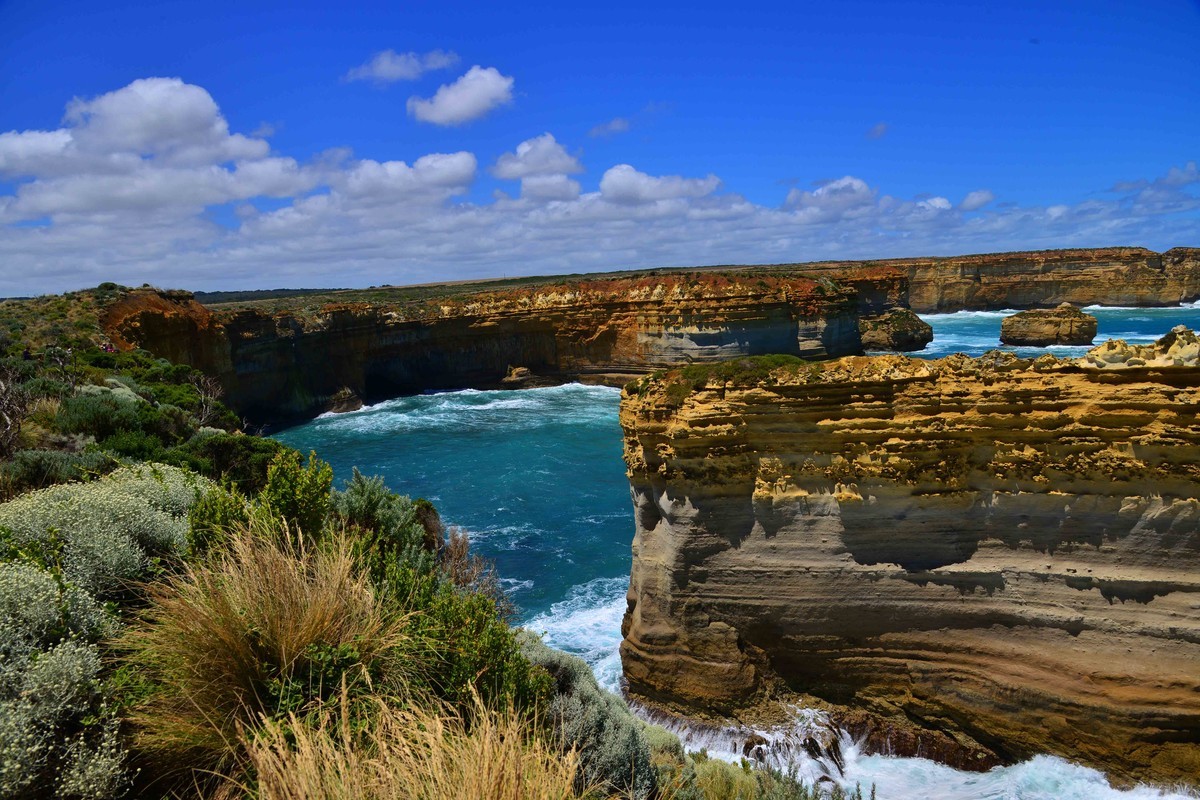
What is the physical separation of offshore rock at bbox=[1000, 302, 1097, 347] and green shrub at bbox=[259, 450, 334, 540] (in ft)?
207

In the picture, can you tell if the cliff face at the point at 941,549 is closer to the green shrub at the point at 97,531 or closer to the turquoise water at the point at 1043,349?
the green shrub at the point at 97,531

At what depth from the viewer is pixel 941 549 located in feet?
39.1

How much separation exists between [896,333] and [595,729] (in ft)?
200

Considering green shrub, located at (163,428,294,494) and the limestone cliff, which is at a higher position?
the limestone cliff

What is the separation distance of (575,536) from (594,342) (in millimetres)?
30498

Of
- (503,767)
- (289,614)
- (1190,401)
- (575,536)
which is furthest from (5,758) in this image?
(575,536)

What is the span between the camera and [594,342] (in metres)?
52.2

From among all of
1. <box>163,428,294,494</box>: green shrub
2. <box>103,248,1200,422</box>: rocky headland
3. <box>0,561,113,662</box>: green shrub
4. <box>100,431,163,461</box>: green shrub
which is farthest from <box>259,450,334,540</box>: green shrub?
<box>103,248,1200,422</box>: rocky headland

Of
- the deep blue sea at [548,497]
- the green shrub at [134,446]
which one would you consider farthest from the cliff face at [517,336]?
the green shrub at [134,446]

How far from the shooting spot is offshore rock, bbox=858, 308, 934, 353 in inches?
2388

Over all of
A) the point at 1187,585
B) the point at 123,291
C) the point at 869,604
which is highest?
the point at 123,291

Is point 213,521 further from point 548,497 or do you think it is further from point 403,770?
point 548,497

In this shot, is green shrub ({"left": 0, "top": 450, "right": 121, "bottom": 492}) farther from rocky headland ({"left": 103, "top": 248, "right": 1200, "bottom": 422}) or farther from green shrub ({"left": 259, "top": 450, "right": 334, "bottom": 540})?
rocky headland ({"left": 103, "top": 248, "right": 1200, "bottom": 422})

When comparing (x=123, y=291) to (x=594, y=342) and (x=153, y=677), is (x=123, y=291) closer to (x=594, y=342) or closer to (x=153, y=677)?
(x=594, y=342)
